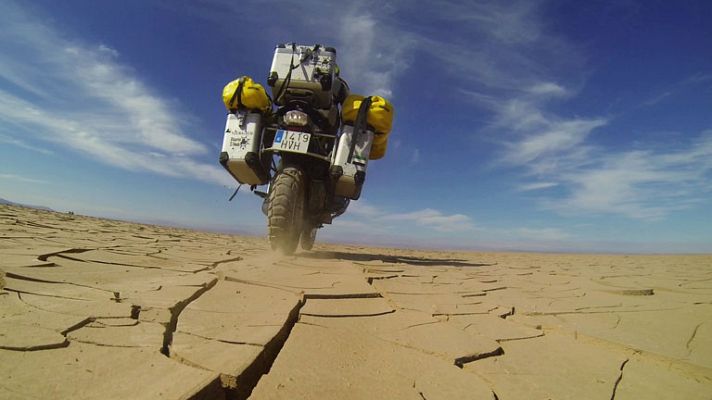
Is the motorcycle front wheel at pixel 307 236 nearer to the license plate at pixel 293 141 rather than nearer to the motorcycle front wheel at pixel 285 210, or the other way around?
the motorcycle front wheel at pixel 285 210

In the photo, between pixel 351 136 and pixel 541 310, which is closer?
pixel 541 310

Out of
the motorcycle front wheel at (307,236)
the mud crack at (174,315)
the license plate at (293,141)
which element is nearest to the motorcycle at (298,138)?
the license plate at (293,141)

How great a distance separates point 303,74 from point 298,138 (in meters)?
0.95

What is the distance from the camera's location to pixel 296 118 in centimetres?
406

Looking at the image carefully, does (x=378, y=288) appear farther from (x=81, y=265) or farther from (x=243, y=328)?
(x=81, y=265)

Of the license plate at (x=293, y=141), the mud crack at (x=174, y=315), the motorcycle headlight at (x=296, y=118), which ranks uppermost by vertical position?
the motorcycle headlight at (x=296, y=118)

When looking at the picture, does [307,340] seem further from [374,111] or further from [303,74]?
[303,74]

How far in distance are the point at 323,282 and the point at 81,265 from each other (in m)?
1.45

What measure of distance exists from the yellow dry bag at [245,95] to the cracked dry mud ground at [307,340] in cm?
250

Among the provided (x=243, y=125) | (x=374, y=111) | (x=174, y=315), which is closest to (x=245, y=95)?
(x=243, y=125)

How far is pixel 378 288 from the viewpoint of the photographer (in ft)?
7.70

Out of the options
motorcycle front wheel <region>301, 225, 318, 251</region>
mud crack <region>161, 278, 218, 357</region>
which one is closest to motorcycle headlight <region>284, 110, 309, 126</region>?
motorcycle front wheel <region>301, 225, 318, 251</region>

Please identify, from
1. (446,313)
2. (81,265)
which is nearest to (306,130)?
(81,265)

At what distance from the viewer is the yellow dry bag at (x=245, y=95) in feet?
13.6
